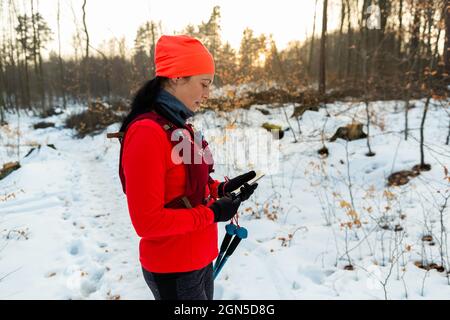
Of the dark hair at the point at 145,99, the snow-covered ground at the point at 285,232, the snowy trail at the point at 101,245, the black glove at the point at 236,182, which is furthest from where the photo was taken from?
the snowy trail at the point at 101,245

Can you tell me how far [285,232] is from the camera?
4918 mm

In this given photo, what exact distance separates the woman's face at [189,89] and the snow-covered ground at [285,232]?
248 cm

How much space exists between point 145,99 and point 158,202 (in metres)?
0.52

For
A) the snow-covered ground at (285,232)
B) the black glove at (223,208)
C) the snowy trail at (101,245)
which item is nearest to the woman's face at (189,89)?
the black glove at (223,208)

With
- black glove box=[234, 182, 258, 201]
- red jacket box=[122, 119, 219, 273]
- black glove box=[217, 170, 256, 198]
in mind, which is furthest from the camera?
black glove box=[217, 170, 256, 198]

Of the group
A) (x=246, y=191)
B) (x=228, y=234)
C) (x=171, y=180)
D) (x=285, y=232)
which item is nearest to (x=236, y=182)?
(x=246, y=191)

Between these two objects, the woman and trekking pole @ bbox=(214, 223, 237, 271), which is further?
trekking pole @ bbox=(214, 223, 237, 271)

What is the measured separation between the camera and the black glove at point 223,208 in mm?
1591

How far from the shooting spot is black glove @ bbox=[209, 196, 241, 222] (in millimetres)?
1591

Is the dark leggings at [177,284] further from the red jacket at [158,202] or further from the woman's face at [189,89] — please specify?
the woman's face at [189,89]

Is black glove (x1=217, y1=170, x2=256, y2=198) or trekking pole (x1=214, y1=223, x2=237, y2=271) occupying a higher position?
black glove (x1=217, y1=170, x2=256, y2=198)

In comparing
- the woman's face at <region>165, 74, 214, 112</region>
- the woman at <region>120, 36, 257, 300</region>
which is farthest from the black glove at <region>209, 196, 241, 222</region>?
the woman's face at <region>165, 74, 214, 112</region>

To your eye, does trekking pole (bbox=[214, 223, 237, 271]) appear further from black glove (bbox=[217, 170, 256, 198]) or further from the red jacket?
→ the red jacket

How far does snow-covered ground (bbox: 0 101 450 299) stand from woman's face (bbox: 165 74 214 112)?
8.15 ft
